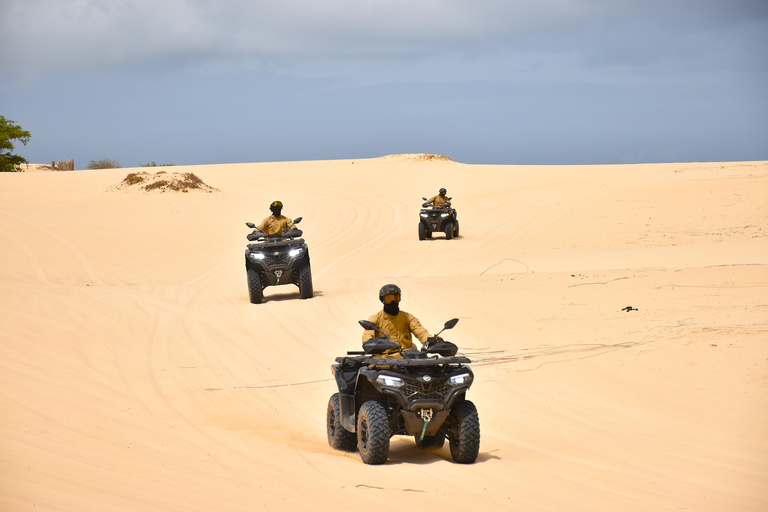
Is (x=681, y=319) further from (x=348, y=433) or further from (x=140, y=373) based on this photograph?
(x=140, y=373)

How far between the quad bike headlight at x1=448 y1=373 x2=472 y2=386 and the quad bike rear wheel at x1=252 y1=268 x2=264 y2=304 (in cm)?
867

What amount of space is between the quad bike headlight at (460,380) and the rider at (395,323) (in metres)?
0.78

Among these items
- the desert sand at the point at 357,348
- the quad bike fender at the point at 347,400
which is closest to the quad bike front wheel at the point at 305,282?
the desert sand at the point at 357,348

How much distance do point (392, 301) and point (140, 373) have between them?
14.0 ft

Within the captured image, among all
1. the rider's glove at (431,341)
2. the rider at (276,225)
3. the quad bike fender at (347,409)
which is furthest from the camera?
the rider at (276,225)

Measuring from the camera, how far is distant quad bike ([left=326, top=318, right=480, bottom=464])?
609 cm

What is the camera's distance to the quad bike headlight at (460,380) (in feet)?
20.2

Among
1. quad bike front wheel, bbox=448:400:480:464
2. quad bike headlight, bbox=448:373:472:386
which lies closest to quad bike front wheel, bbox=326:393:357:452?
quad bike front wheel, bbox=448:400:480:464

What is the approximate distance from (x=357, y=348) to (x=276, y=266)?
3.48 metres

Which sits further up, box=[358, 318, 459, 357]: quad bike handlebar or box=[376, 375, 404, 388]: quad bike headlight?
box=[358, 318, 459, 357]: quad bike handlebar

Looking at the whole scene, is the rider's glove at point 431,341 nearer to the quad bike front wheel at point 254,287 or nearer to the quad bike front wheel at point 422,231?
the quad bike front wheel at point 254,287

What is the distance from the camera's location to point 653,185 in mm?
29641

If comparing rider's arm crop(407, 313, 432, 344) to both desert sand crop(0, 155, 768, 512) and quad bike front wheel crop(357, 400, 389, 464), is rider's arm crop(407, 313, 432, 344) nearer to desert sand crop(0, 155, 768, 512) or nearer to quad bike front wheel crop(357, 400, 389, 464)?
quad bike front wheel crop(357, 400, 389, 464)

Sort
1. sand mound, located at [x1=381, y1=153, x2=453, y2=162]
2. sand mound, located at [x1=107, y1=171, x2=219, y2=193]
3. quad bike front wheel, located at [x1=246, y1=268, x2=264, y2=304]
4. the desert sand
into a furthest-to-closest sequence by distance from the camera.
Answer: sand mound, located at [x1=381, y1=153, x2=453, y2=162], sand mound, located at [x1=107, y1=171, x2=219, y2=193], quad bike front wheel, located at [x1=246, y1=268, x2=264, y2=304], the desert sand
